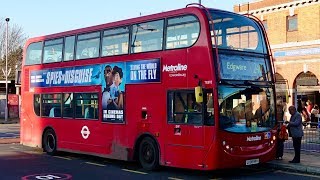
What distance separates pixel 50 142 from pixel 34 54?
3.34m

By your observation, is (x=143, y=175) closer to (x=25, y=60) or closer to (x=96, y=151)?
(x=96, y=151)

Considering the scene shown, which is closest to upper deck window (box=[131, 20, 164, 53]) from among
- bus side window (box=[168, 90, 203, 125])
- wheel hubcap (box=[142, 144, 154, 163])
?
bus side window (box=[168, 90, 203, 125])

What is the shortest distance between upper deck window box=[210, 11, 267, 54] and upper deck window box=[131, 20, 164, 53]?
166 centimetres

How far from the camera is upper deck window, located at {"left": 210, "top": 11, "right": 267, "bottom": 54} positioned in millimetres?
11867

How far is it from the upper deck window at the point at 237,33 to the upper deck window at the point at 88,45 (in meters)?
4.40

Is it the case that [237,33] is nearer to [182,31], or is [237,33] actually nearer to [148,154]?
[182,31]

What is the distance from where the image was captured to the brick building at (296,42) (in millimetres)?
30422

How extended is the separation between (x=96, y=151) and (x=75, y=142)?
119 centimetres

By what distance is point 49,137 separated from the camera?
17.0 metres

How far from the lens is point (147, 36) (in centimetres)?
1315

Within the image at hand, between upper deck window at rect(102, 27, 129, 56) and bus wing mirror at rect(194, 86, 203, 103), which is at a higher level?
upper deck window at rect(102, 27, 129, 56)

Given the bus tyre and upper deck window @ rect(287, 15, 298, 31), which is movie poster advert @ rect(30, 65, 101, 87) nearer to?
the bus tyre

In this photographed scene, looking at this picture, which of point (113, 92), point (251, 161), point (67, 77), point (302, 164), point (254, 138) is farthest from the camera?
point (67, 77)

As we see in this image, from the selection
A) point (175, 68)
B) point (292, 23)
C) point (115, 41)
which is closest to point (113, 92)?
point (115, 41)
